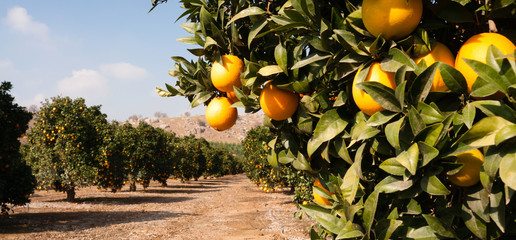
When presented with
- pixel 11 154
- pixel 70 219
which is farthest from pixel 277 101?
pixel 70 219

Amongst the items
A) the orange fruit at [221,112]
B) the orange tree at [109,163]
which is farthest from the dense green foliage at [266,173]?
the orange tree at [109,163]

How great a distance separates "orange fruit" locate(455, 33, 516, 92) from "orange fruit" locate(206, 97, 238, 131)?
1.09 metres

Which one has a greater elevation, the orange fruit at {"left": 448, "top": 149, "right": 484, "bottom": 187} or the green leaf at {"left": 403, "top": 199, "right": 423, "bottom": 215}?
the orange fruit at {"left": 448, "top": 149, "right": 484, "bottom": 187}

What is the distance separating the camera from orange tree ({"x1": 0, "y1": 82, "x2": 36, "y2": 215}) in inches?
356

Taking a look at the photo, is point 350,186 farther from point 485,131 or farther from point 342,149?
point 485,131

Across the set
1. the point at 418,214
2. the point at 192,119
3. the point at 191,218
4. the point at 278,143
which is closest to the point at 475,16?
the point at 418,214

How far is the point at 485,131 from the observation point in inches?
35.8

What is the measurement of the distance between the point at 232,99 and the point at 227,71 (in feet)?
0.79

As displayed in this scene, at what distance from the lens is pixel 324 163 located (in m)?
1.58

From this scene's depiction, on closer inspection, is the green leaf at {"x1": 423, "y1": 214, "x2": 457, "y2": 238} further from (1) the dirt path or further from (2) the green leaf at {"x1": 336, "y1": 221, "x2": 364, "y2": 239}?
(1) the dirt path

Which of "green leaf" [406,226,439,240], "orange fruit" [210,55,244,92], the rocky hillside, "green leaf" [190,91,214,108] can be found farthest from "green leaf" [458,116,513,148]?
the rocky hillside

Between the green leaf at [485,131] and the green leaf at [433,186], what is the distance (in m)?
0.15

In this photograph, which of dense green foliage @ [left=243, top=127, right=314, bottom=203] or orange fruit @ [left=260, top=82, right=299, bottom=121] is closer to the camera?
orange fruit @ [left=260, top=82, right=299, bottom=121]

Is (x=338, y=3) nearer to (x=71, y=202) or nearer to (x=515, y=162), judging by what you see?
(x=515, y=162)
